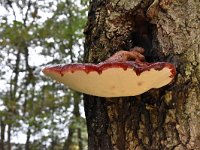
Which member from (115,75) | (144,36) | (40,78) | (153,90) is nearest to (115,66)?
(115,75)

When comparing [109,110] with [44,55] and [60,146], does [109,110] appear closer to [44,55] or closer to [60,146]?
[44,55]

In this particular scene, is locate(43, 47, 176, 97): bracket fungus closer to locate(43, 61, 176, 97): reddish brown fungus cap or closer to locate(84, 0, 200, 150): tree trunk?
locate(43, 61, 176, 97): reddish brown fungus cap

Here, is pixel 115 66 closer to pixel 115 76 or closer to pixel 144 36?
pixel 115 76

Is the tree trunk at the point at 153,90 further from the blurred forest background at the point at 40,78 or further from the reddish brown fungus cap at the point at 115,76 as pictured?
the blurred forest background at the point at 40,78

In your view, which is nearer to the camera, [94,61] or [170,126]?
[170,126]

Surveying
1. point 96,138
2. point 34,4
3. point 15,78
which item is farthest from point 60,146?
point 96,138

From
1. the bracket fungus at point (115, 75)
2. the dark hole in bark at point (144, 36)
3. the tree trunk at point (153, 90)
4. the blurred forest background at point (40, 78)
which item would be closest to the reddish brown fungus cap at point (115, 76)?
the bracket fungus at point (115, 75)

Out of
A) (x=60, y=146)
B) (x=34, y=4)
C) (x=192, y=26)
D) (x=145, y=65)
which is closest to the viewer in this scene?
(x=145, y=65)

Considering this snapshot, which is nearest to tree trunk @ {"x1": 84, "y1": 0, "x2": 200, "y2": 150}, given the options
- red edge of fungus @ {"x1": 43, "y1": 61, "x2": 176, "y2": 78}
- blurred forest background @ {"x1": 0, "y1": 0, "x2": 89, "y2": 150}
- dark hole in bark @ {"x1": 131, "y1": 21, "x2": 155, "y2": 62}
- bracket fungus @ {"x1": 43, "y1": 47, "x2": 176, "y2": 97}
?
dark hole in bark @ {"x1": 131, "y1": 21, "x2": 155, "y2": 62}
